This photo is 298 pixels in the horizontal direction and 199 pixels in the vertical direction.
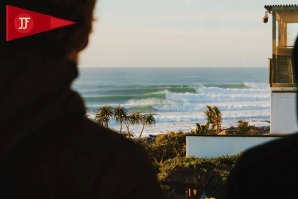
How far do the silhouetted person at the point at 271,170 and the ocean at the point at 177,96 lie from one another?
86.2 ft

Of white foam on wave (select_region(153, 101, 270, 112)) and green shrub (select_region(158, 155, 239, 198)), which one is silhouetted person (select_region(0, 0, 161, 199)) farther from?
white foam on wave (select_region(153, 101, 270, 112))

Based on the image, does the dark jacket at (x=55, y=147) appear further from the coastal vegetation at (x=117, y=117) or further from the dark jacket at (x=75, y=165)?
the coastal vegetation at (x=117, y=117)

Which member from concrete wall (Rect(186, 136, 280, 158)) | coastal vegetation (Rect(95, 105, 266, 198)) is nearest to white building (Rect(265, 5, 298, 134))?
concrete wall (Rect(186, 136, 280, 158))

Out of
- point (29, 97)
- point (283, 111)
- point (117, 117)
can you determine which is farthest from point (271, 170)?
point (117, 117)

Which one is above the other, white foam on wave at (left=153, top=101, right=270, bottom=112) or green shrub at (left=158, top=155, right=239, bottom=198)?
white foam on wave at (left=153, top=101, right=270, bottom=112)

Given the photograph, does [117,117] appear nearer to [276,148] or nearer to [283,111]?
[283,111]

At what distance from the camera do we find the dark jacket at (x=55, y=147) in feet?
2.86

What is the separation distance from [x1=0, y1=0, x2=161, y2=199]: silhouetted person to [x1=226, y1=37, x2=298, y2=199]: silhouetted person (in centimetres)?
15

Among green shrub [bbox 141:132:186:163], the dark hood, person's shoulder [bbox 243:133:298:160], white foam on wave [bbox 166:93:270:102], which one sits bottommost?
green shrub [bbox 141:132:186:163]

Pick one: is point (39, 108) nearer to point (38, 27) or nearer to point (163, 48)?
point (38, 27)

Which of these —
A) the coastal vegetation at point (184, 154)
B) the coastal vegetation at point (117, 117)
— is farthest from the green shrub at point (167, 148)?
the coastal vegetation at point (117, 117)

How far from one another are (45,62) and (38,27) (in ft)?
0.34

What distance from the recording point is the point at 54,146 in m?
0.89

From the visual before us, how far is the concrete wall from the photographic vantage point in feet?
47.1
